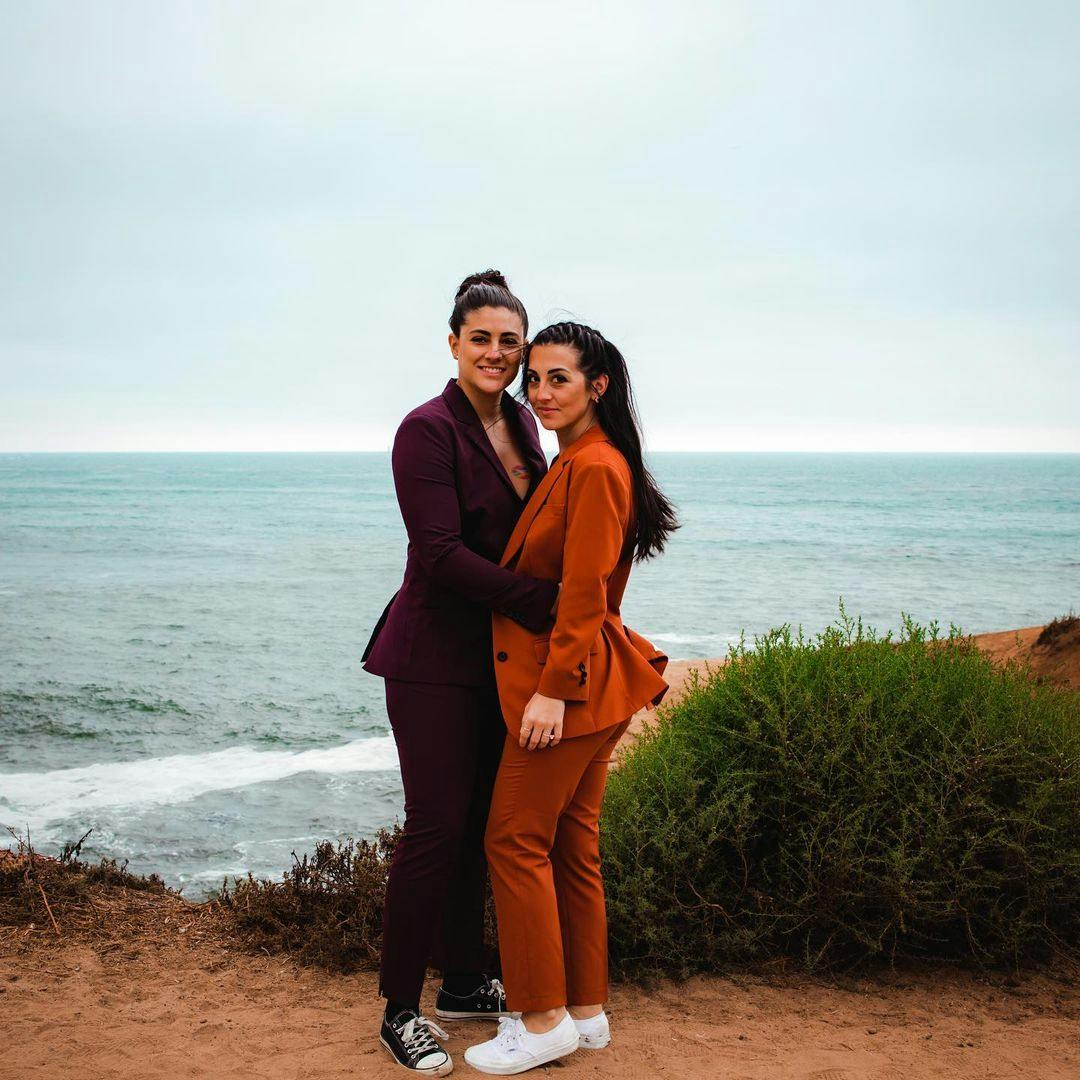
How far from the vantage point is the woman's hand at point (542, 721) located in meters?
3.05

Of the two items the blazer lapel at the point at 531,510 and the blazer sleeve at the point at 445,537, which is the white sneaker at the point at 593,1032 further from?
the blazer lapel at the point at 531,510

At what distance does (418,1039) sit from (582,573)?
1696mm

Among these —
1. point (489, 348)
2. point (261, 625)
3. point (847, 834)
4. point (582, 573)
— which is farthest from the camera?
point (261, 625)

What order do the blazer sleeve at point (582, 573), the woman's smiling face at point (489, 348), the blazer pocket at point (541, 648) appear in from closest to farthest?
the blazer sleeve at point (582, 573), the blazer pocket at point (541, 648), the woman's smiling face at point (489, 348)

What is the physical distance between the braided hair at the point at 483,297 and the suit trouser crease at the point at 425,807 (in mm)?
1270

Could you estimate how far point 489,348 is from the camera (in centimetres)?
334

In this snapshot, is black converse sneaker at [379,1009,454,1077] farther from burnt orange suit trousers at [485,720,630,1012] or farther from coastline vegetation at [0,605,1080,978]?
coastline vegetation at [0,605,1080,978]

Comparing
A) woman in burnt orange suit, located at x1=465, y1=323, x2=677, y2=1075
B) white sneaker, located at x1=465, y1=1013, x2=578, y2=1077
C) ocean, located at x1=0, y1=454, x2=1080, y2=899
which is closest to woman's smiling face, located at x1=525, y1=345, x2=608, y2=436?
woman in burnt orange suit, located at x1=465, y1=323, x2=677, y2=1075

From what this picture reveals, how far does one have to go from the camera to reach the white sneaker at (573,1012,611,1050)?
134 inches

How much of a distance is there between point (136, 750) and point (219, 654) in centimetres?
667

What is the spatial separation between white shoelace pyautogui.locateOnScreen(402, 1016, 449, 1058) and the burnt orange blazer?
43.9 inches

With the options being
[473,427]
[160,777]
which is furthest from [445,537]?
[160,777]

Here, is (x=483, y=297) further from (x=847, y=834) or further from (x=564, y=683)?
(x=847, y=834)

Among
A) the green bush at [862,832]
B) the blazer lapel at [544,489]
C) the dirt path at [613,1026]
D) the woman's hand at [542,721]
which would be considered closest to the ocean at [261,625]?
the dirt path at [613,1026]
